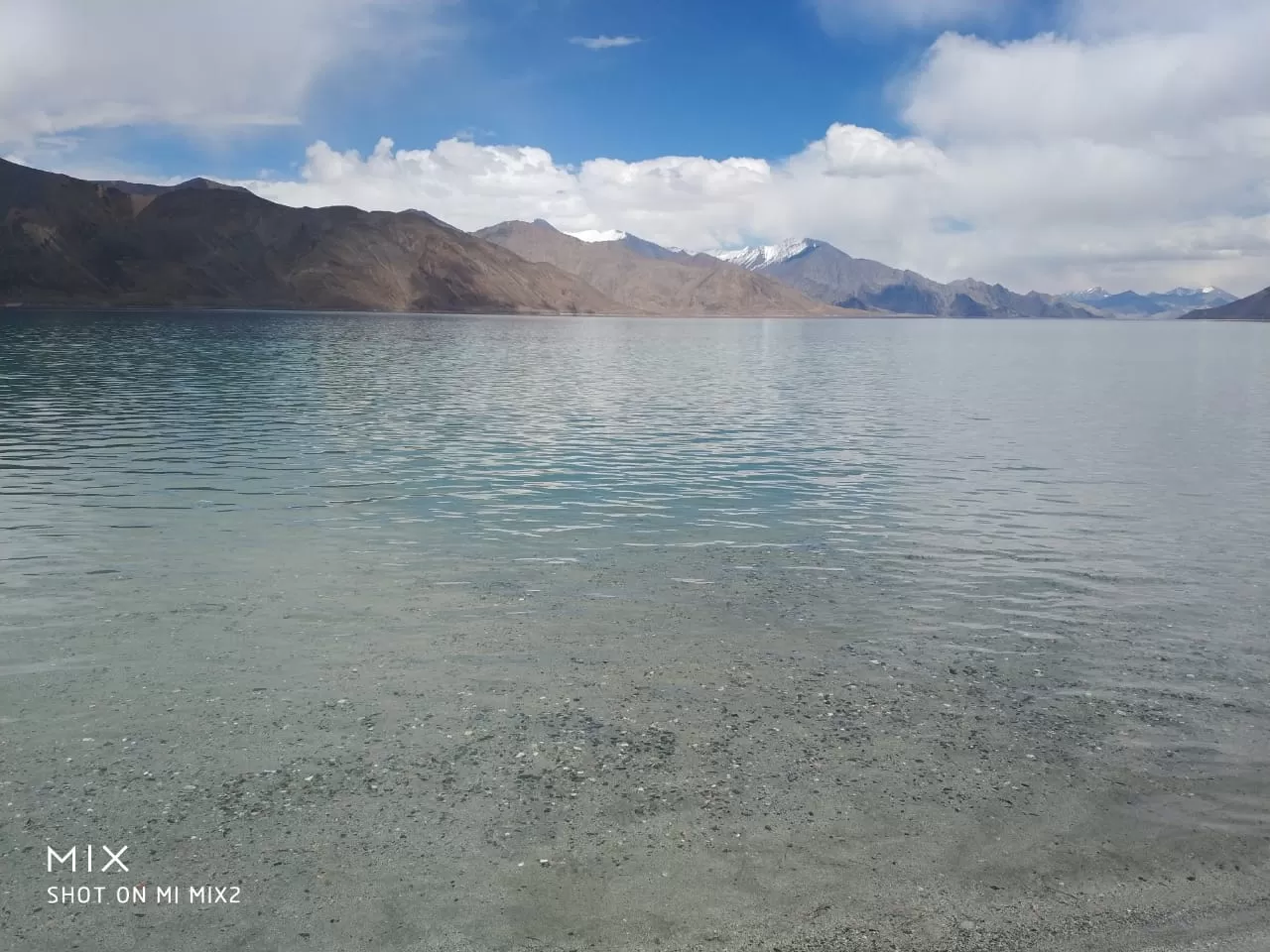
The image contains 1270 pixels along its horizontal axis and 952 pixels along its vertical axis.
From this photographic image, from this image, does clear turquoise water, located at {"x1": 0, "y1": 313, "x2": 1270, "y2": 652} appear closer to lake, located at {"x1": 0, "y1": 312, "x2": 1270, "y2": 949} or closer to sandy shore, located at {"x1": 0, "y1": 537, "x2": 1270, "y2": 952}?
lake, located at {"x1": 0, "y1": 312, "x2": 1270, "y2": 949}

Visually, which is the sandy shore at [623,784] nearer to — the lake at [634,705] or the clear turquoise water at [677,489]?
the lake at [634,705]

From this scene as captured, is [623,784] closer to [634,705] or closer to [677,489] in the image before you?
[634,705]

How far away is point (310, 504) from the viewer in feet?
84.1

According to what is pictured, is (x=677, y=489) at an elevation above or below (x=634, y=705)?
above

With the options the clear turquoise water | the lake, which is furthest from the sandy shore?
the clear turquoise water

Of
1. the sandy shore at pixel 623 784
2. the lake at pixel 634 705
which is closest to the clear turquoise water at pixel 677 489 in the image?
the lake at pixel 634 705

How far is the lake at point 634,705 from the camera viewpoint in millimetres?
8516

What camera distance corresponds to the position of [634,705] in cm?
1256

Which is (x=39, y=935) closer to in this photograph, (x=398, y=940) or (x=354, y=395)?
(x=398, y=940)

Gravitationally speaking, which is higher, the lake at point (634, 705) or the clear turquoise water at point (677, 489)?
the clear turquoise water at point (677, 489)

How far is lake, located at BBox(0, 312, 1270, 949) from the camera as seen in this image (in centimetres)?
852

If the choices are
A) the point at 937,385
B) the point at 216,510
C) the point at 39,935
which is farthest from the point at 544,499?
the point at 937,385

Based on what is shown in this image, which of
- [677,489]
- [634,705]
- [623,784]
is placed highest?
[677,489]

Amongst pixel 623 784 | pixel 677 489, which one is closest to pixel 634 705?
pixel 623 784
